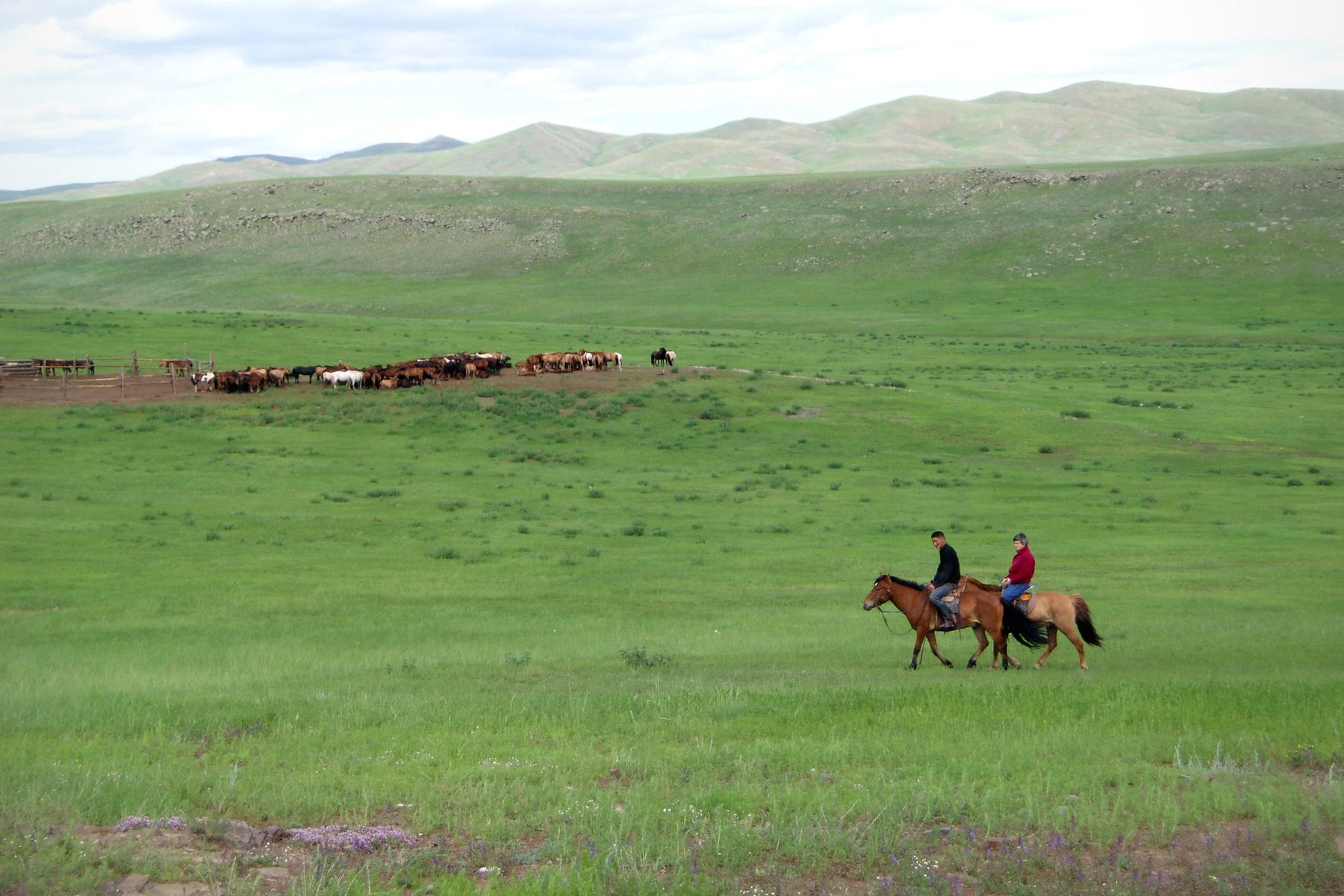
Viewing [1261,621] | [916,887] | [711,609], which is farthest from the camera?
[711,609]

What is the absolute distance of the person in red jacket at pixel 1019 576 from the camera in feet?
53.2

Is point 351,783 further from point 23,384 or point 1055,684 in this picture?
point 23,384

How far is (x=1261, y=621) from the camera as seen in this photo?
65.3ft

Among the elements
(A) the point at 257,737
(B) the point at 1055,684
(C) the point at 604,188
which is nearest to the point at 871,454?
(B) the point at 1055,684

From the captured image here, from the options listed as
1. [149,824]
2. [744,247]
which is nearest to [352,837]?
[149,824]

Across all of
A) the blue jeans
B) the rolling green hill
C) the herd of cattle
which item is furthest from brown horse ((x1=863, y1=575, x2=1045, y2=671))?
the rolling green hill

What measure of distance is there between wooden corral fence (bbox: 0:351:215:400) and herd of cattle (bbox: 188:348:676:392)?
94 centimetres

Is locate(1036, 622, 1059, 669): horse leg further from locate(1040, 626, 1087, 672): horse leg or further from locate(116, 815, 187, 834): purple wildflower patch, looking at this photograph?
locate(116, 815, 187, 834): purple wildflower patch

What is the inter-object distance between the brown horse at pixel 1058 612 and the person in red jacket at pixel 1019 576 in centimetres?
17

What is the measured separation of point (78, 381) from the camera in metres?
51.0

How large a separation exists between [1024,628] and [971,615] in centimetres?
71

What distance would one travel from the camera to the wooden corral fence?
158 feet

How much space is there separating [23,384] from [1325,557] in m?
46.9

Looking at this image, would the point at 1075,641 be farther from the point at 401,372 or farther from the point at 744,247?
the point at 744,247
